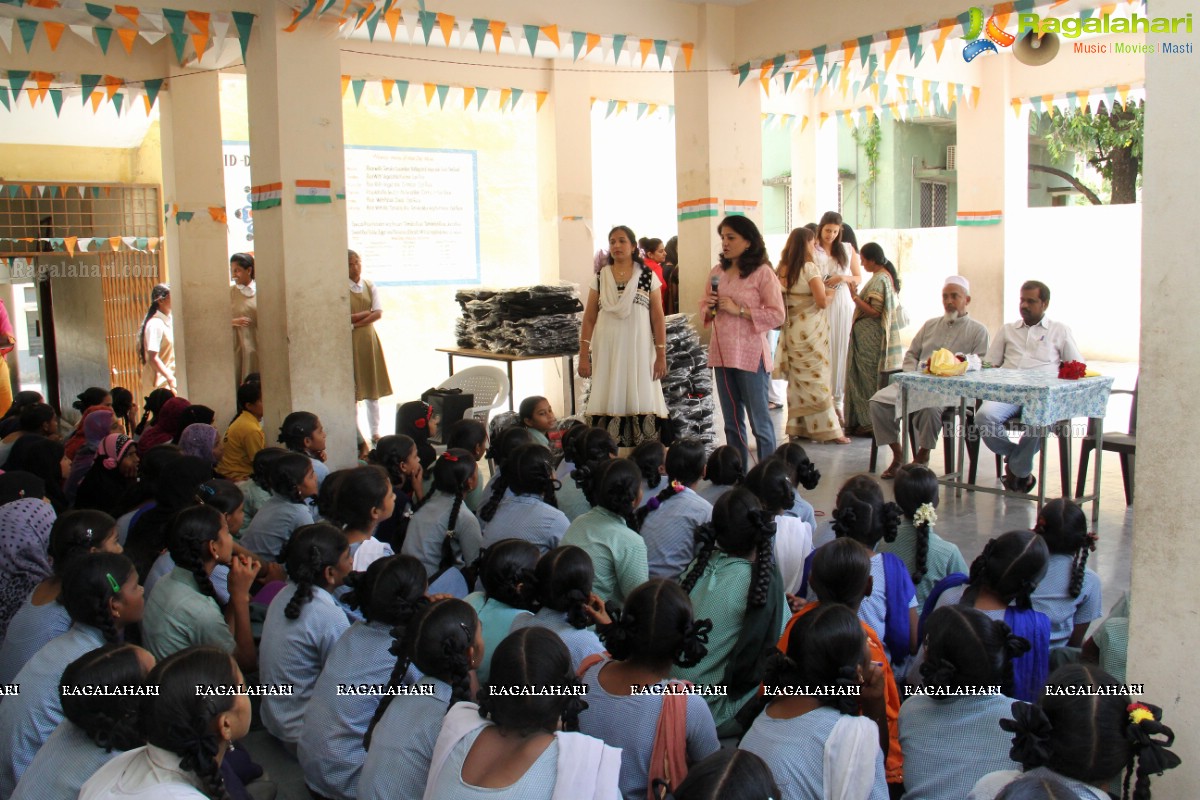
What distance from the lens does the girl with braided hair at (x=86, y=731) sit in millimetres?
2199

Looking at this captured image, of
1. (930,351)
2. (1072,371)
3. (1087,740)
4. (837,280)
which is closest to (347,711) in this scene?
(1087,740)

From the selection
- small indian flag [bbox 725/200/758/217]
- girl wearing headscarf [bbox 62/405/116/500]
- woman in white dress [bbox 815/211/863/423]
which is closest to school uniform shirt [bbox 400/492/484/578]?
girl wearing headscarf [bbox 62/405/116/500]

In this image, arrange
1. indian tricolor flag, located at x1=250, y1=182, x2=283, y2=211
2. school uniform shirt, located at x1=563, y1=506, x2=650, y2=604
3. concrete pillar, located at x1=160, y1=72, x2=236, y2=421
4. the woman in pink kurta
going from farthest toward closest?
concrete pillar, located at x1=160, y1=72, x2=236, y2=421
indian tricolor flag, located at x1=250, y1=182, x2=283, y2=211
the woman in pink kurta
school uniform shirt, located at x1=563, y1=506, x2=650, y2=604

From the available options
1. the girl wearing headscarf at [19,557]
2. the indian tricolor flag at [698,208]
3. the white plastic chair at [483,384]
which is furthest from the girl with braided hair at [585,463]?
the indian tricolor flag at [698,208]

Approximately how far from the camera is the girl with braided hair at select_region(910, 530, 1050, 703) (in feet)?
9.16

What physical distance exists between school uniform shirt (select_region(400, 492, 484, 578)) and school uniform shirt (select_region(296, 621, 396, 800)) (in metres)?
1.14

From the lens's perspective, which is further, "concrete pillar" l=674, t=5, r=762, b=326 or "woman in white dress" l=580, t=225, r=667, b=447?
"concrete pillar" l=674, t=5, r=762, b=326

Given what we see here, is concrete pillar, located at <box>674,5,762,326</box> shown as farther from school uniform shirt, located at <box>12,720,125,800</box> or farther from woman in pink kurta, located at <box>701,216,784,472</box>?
school uniform shirt, located at <box>12,720,125,800</box>

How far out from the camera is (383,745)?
2.38m

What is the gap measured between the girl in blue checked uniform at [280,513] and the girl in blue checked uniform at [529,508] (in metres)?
0.73

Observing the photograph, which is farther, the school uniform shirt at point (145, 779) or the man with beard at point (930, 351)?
the man with beard at point (930, 351)

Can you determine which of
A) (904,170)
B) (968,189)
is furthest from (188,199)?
(904,170)

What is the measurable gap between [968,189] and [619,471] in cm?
821

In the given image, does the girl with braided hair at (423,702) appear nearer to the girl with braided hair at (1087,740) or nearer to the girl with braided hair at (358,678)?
the girl with braided hair at (358,678)
